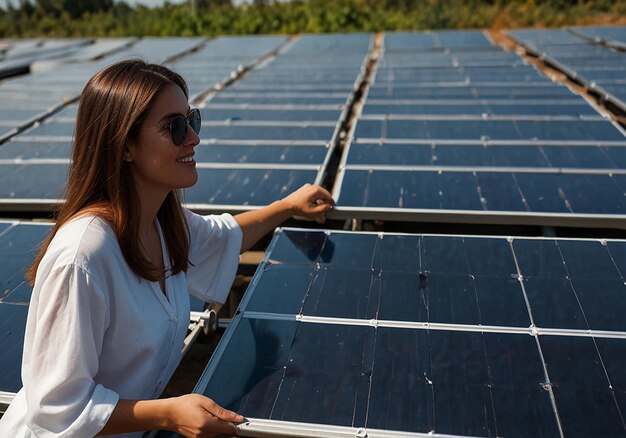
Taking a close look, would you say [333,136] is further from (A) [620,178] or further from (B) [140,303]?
(B) [140,303]

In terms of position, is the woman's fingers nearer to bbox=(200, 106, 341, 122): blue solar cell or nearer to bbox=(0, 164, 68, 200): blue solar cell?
bbox=(0, 164, 68, 200): blue solar cell

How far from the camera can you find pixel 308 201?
5516 mm

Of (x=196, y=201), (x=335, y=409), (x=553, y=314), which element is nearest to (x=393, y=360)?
(x=335, y=409)

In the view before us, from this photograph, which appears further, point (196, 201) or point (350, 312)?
point (196, 201)

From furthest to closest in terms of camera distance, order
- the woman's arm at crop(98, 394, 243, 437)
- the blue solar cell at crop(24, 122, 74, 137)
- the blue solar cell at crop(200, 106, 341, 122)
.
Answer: the blue solar cell at crop(200, 106, 341, 122), the blue solar cell at crop(24, 122, 74, 137), the woman's arm at crop(98, 394, 243, 437)

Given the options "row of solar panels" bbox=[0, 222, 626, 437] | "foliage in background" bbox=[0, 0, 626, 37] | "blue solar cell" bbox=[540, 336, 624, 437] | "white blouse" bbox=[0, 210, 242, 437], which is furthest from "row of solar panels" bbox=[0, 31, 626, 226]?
"foliage in background" bbox=[0, 0, 626, 37]

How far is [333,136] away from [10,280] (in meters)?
5.49

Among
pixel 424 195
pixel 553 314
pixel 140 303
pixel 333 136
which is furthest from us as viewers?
pixel 333 136

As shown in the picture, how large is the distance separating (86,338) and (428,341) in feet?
7.00

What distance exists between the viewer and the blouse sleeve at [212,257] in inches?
177

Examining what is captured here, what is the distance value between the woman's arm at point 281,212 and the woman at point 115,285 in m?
1.23

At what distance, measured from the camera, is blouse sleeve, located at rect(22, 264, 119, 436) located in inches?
112

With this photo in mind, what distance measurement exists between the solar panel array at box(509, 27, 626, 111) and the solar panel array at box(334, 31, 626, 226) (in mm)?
1407

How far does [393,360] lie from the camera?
377cm
